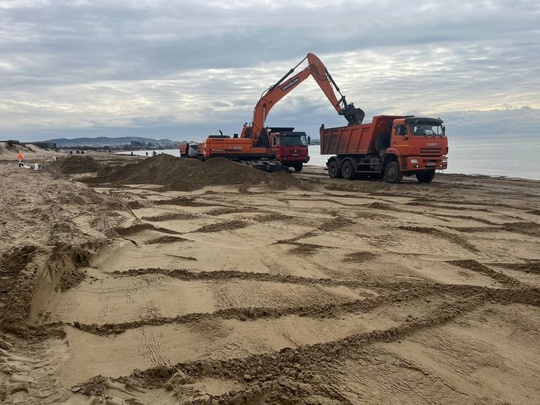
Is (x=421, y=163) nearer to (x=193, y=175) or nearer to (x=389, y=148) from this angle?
(x=389, y=148)

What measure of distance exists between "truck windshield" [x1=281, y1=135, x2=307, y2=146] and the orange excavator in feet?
2.59

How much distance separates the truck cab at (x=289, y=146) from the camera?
24.9m

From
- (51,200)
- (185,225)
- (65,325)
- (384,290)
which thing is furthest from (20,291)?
(51,200)

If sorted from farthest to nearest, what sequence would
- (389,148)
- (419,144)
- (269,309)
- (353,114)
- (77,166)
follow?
1. (77,166)
2. (353,114)
3. (389,148)
4. (419,144)
5. (269,309)

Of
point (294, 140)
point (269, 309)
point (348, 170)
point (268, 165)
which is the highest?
point (294, 140)

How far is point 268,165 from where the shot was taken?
891 inches

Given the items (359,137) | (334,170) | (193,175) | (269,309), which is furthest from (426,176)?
(269,309)

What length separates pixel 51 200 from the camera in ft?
42.1

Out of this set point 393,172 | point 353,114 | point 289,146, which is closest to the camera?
point 393,172

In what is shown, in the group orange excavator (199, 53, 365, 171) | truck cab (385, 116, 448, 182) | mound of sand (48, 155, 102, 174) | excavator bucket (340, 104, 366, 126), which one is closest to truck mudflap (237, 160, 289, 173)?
orange excavator (199, 53, 365, 171)

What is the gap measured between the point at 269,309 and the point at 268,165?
18227 millimetres

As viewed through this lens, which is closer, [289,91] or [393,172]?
[393,172]

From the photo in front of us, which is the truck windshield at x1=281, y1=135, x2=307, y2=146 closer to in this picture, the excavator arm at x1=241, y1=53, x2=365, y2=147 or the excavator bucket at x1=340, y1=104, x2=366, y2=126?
the excavator arm at x1=241, y1=53, x2=365, y2=147

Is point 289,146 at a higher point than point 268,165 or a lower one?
higher
